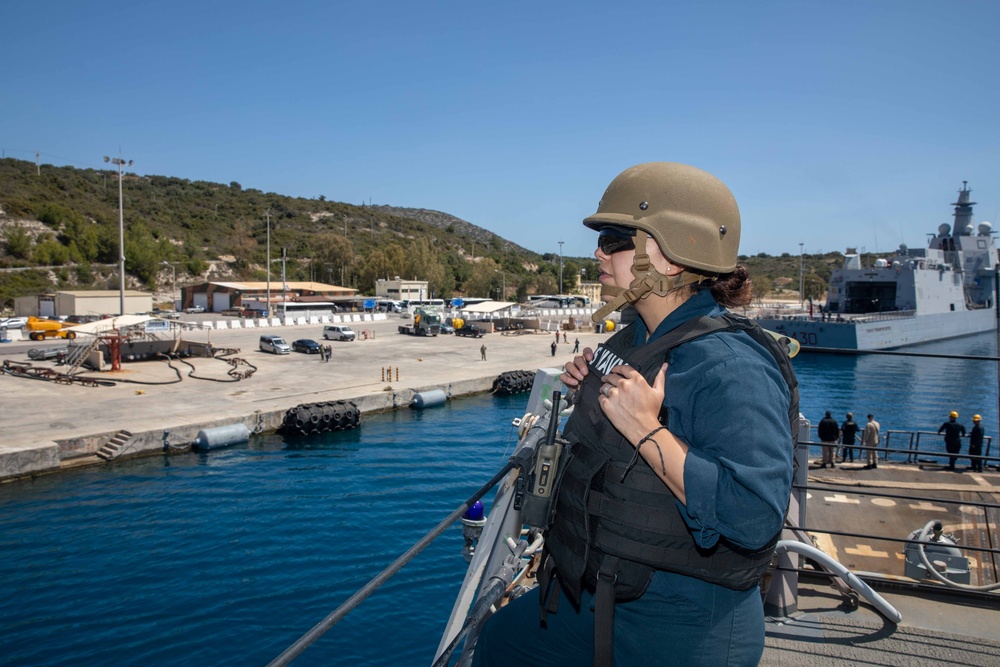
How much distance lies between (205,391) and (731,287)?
2921 cm

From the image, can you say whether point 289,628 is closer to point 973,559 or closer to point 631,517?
point 973,559

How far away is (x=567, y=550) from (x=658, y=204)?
1130 millimetres

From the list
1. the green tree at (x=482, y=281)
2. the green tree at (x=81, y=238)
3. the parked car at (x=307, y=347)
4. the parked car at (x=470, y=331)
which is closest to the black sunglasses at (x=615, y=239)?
the parked car at (x=307, y=347)

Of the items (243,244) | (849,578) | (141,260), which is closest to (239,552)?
(849,578)

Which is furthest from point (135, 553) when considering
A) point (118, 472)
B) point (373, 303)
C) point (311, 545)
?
point (373, 303)

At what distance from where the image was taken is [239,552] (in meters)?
14.8

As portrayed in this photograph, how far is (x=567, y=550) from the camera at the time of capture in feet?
6.73

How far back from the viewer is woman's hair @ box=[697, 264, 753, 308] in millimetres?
2104

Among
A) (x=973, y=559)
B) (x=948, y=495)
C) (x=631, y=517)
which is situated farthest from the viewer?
(x=948, y=495)

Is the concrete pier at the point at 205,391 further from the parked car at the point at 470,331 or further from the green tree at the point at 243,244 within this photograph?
the green tree at the point at 243,244

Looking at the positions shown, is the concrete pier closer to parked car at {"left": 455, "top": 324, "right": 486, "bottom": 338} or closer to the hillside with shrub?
parked car at {"left": 455, "top": 324, "right": 486, "bottom": 338}

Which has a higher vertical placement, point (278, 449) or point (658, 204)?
point (658, 204)

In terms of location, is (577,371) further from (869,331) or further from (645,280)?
(869,331)

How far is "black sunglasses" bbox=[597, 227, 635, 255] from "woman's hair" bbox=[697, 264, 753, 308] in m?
0.27
